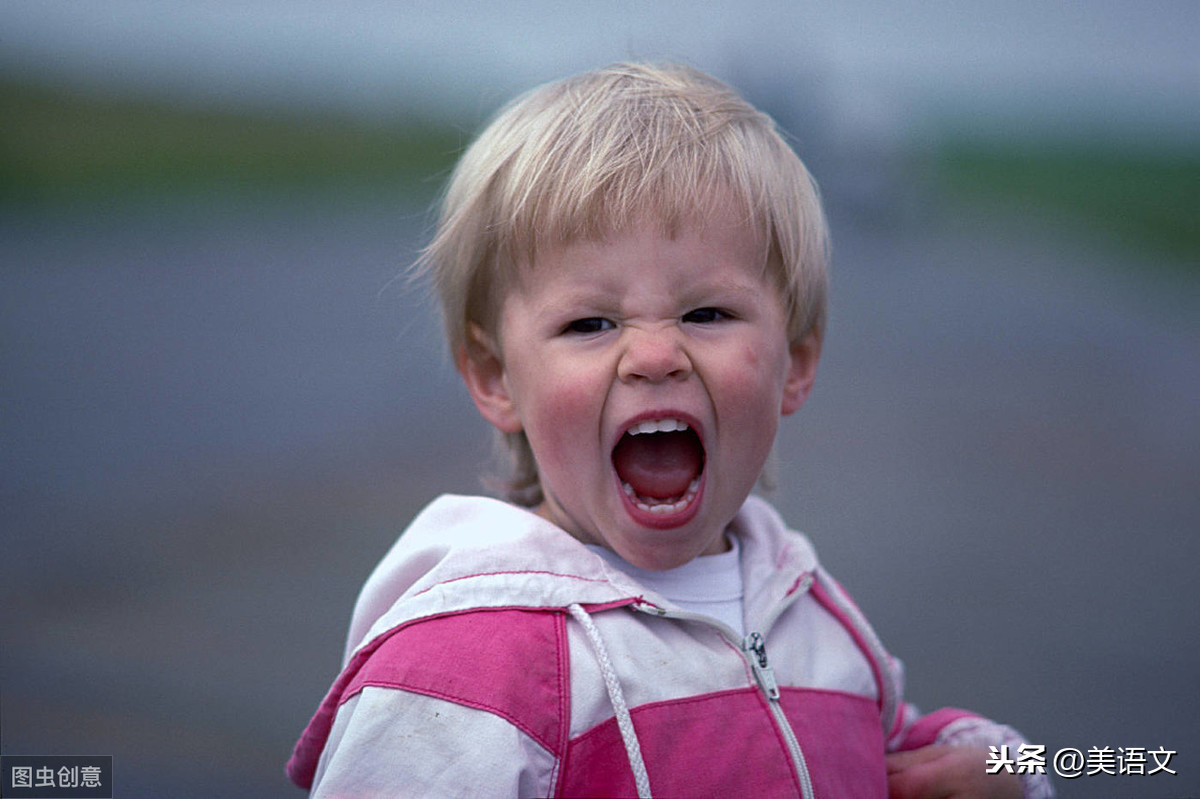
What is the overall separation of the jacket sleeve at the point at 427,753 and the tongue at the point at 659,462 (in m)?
0.43

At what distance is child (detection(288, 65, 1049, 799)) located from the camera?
153 cm

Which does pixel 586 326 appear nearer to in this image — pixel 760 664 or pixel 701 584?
pixel 701 584

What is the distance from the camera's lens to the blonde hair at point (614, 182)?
1700 millimetres

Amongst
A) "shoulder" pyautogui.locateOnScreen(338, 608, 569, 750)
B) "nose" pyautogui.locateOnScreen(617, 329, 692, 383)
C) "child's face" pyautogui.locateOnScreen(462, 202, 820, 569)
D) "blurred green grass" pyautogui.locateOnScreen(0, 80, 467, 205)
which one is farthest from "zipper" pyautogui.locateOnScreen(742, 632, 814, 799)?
"blurred green grass" pyautogui.locateOnScreen(0, 80, 467, 205)

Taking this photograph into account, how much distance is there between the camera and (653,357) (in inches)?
64.3

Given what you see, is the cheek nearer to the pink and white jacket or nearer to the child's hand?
the pink and white jacket

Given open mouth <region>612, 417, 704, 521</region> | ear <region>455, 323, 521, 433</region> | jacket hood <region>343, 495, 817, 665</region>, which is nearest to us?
jacket hood <region>343, 495, 817, 665</region>

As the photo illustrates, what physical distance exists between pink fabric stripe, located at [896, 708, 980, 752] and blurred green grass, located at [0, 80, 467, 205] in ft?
22.9

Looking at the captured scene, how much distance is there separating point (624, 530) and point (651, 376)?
0.23 m

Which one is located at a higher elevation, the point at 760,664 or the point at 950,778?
the point at 760,664

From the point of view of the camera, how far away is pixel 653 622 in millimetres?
1698

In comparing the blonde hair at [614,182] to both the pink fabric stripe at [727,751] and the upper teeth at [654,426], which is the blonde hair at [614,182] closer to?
the upper teeth at [654,426]

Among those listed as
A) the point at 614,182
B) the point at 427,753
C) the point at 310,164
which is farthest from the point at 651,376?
the point at 310,164

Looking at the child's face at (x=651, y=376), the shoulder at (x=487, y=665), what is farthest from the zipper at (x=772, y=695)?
the shoulder at (x=487, y=665)
